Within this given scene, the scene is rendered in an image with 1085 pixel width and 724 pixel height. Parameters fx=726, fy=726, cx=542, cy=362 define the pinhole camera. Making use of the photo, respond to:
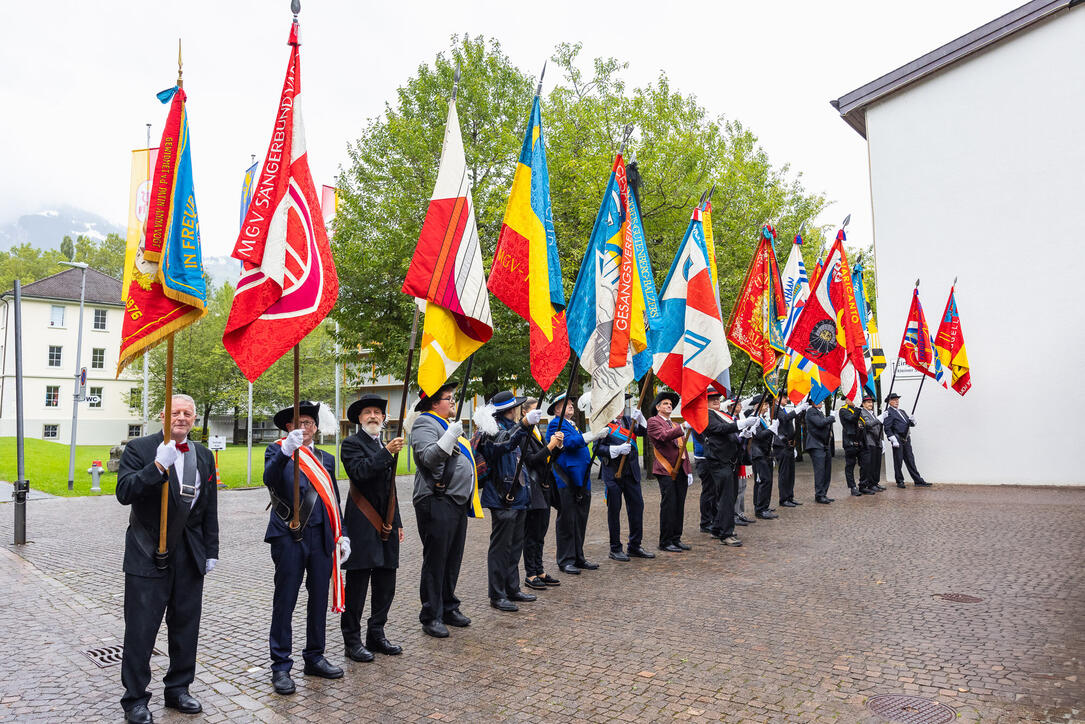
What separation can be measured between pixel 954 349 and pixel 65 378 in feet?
173

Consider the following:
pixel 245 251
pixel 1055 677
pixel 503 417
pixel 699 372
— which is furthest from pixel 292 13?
pixel 1055 677

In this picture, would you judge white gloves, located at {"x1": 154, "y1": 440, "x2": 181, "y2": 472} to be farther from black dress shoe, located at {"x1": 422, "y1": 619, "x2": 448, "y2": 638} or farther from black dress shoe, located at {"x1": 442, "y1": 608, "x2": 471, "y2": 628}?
black dress shoe, located at {"x1": 442, "y1": 608, "x2": 471, "y2": 628}

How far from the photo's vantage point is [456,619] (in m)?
6.60

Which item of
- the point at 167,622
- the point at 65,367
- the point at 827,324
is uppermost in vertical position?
the point at 65,367

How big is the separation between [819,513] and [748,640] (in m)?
8.37

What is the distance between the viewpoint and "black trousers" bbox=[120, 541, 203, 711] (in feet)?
14.7

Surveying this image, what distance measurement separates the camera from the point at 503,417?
766 cm

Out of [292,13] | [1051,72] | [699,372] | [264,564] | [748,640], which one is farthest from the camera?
[1051,72]

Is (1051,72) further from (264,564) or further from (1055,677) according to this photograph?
(264,564)

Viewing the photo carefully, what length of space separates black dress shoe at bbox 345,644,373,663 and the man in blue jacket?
136 inches

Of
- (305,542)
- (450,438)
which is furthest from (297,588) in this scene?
(450,438)

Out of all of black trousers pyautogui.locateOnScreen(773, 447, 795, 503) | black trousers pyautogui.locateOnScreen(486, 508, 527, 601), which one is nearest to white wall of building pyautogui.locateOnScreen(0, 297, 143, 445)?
black trousers pyautogui.locateOnScreen(773, 447, 795, 503)

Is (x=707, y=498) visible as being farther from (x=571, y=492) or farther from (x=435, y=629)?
(x=435, y=629)

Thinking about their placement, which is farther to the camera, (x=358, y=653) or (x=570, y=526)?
(x=570, y=526)
